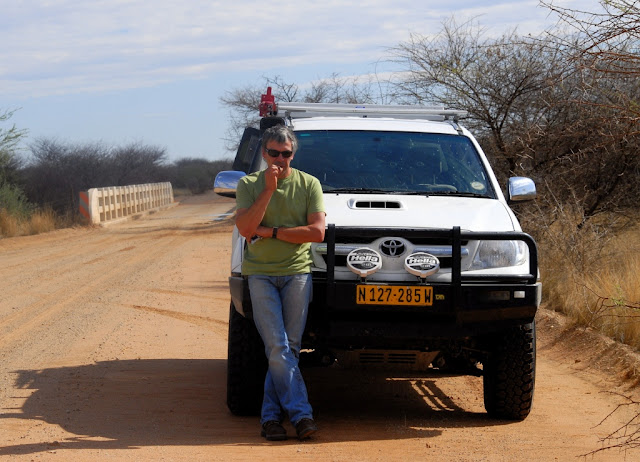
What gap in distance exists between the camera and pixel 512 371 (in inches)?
236

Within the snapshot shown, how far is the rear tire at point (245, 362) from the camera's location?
19.6ft

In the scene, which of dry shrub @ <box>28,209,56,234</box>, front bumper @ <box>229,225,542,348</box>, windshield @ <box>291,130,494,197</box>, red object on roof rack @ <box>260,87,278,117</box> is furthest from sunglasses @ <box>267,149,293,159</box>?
dry shrub @ <box>28,209,56,234</box>

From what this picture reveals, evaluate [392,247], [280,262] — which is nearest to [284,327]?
[280,262]

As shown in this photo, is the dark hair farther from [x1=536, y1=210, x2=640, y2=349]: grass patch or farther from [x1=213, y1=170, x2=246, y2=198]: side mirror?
[x1=536, y1=210, x2=640, y2=349]: grass patch

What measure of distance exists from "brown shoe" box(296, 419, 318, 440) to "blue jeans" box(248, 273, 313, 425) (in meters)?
0.03

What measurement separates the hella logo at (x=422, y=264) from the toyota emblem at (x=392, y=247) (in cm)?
9

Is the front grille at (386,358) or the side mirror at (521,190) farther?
the side mirror at (521,190)

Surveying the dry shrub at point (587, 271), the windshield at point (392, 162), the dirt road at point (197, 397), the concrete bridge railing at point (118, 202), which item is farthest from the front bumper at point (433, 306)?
the concrete bridge railing at point (118, 202)

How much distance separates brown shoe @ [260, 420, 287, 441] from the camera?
217 inches

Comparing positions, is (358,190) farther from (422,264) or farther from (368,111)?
(368,111)

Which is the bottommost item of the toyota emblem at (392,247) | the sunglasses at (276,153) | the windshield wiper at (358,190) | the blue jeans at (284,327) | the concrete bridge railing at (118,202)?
the concrete bridge railing at (118,202)

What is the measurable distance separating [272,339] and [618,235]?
9.81 m

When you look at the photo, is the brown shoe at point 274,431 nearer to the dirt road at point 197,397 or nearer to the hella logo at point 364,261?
the dirt road at point 197,397

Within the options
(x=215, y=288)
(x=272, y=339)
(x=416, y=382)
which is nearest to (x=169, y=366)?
(x=416, y=382)
